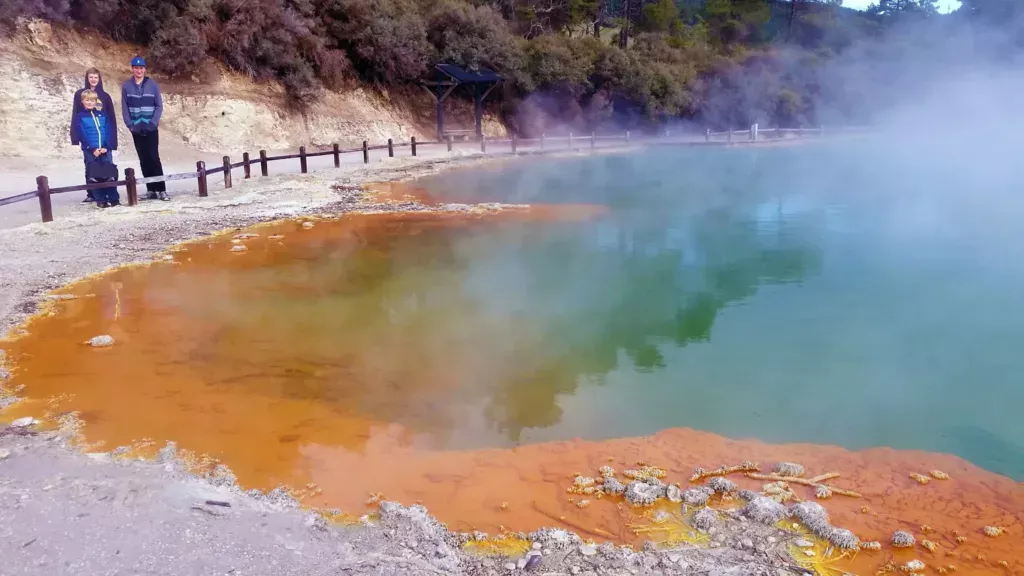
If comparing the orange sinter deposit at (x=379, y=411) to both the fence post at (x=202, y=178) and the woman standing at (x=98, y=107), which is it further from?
the fence post at (x=202, y=178)

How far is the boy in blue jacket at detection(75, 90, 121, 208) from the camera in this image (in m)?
9.67

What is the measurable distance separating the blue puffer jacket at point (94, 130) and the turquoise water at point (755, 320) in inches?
164

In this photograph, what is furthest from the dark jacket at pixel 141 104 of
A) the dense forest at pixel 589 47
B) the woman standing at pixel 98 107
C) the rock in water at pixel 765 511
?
the rock in water at pixel 765 511

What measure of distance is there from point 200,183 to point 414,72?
44.9 ft

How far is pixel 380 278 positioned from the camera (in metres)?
8.06

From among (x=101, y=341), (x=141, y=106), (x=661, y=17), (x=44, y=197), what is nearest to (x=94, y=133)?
(x=141, y=106)

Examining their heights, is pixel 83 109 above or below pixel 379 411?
above

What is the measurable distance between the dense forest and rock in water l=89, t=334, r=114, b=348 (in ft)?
45.8

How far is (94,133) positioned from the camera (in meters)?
9.84

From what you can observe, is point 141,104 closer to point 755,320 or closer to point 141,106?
point 141,106

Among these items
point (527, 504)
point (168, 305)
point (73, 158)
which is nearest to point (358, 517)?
point (527, 504)

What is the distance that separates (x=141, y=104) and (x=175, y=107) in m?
8.14

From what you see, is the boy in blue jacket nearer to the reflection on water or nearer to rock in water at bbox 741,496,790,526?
the reflection on water

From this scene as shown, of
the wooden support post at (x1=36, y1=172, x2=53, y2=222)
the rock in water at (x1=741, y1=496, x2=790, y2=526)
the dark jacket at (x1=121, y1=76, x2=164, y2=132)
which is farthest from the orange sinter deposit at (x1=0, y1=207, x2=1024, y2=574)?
the dark jacket at (x1=121, y1=76, x2=164, y2=132)
